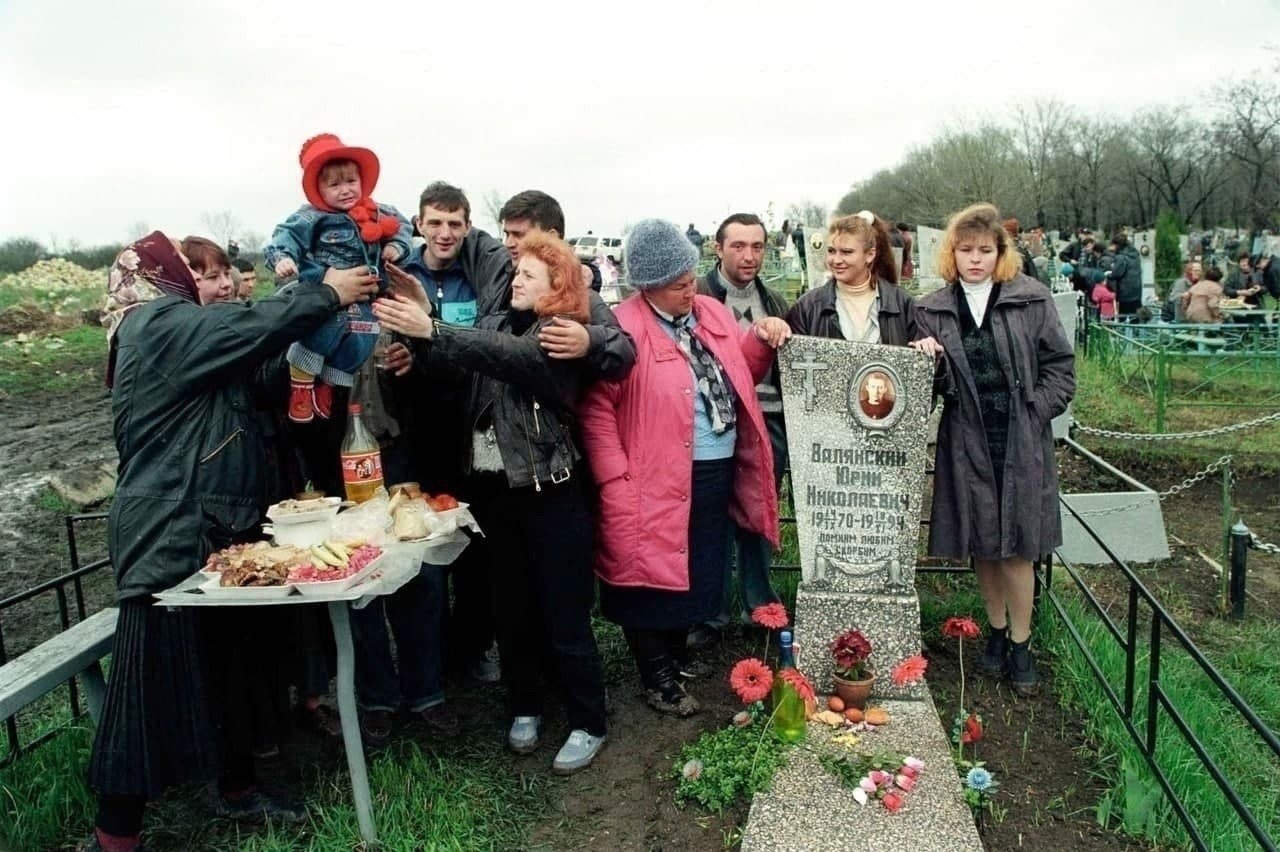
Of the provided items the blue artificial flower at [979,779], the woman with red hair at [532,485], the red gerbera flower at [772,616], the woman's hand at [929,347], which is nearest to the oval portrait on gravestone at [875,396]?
the woman's hand at [929,347]

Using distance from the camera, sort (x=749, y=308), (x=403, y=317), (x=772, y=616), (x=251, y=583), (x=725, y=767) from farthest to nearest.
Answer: (x=749, y=308)
(x=772, y=616)
(x=725, y=767)
(x=403, y=317)
(x=251, y=583)

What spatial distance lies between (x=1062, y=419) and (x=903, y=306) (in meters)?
Answer: 3.65

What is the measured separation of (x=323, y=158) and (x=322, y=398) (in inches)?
32.6

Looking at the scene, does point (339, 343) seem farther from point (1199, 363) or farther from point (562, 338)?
point (1199, 363)

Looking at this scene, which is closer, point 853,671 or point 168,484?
point 168,484

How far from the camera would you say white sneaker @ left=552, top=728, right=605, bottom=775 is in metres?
3.51

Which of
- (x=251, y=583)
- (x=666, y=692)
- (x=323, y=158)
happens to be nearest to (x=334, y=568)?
(x=251, y=583)

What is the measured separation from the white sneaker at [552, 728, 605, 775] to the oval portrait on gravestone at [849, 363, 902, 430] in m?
1.64

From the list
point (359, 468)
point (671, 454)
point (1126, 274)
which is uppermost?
point (1126, 274)

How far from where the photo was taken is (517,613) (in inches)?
138

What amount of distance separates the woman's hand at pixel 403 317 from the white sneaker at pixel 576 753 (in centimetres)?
163

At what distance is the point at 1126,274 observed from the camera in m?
15.6

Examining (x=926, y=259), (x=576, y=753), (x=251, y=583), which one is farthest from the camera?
(x=926, y=259)

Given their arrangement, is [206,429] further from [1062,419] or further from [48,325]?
[48,325]
